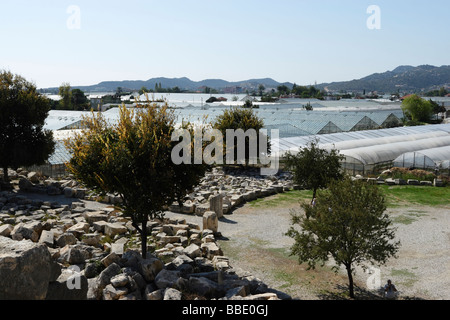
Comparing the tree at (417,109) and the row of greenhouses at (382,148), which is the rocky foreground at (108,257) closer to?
the row of greenhouses at (382,148)

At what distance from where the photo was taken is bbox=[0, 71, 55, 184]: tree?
29172mm

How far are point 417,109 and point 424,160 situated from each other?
5182 centimetres

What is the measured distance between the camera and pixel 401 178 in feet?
120

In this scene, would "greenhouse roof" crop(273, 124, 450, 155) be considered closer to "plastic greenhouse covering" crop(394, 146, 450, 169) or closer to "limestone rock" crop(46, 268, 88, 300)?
"plastic greenhouse covering" crop(394, 146, 450, 169)

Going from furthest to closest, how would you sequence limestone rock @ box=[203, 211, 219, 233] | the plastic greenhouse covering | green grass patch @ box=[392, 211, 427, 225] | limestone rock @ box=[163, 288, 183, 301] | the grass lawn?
1. the plastic greenhouse covering
2. the grass lawn
3. green grass patch @ box=[392, 211, 427, 225]
4. limestone rock @ box=[203, 211, 219, 233]
5. limestone rock @ box=[163, 288, 183, 301]

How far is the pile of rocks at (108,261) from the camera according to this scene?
35.7 feet

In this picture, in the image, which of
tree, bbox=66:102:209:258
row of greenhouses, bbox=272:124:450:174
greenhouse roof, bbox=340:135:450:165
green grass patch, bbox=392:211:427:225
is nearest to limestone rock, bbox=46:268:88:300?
tree, bbox=66:102:209:258

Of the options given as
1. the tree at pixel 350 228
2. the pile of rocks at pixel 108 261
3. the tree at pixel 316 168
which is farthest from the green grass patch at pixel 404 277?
the tree at pixel 316 168

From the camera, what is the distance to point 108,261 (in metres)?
14.9

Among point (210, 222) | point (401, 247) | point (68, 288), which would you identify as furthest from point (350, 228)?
point (68, 288)

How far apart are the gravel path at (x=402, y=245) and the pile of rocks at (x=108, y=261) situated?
58.3 inches

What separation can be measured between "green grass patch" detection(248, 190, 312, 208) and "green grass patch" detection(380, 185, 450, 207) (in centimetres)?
576
